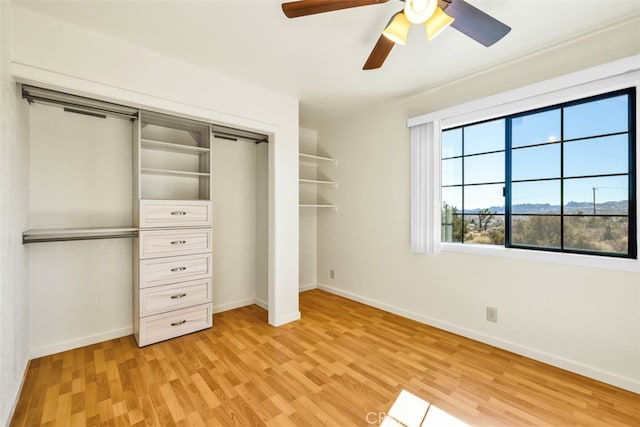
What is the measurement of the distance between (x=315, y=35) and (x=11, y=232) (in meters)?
2.39

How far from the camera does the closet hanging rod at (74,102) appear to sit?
6.70 ft

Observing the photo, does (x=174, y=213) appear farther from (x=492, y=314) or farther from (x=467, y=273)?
(x=492, y=314)

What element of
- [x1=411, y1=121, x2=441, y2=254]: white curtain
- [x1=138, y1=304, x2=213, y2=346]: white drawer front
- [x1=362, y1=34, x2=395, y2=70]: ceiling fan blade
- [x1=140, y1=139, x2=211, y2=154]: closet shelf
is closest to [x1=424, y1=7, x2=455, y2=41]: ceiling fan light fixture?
[x1=362, y1=34, x2=395, y2=70]: ceiling fan blade

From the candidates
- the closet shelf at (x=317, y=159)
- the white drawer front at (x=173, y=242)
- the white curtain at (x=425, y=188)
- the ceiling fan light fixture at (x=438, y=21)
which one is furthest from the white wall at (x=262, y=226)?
the ceiling fan light fixture at (x=438, y=21)

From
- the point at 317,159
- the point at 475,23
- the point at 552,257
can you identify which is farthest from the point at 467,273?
the point at 317,159

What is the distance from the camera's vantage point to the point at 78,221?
8.21 ft

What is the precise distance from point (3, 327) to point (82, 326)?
113 cm

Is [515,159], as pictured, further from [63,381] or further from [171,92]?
[63,381]

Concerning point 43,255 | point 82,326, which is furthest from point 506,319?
point 43,255

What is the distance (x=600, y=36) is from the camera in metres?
2.02

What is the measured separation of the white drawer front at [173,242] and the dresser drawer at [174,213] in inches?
2.8

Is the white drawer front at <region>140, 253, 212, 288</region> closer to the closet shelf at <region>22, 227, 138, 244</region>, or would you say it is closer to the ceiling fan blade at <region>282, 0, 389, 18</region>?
the closet shelf at <region>22, 227, 138, 244</region>

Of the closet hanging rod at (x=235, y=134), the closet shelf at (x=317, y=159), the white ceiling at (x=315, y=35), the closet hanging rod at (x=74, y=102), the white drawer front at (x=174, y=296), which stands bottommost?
the white drawer front at (x=174, y=296)

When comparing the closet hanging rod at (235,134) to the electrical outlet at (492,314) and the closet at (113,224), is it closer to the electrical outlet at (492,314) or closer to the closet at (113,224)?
the closet at (113,224)
